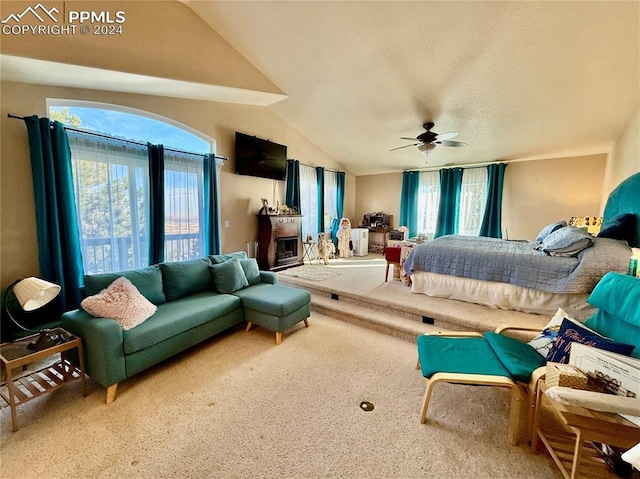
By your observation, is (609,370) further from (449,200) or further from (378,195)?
(378,195)

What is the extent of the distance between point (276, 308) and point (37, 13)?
3133mm

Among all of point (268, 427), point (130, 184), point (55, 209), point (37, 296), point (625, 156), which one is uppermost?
point (625, 156)

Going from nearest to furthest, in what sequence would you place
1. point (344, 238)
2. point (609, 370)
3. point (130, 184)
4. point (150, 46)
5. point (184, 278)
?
point (609, 370) → point (150, 46) → point (184, 278) → point (130, 184) → point (344, 238)

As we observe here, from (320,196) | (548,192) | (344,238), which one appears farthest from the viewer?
(344,238)

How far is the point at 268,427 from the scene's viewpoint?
1675 millimetres

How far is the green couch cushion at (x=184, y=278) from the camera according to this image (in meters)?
2.74

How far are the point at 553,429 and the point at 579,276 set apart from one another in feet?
5.02

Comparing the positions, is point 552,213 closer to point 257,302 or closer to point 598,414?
point 598,414

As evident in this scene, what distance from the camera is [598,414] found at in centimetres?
119

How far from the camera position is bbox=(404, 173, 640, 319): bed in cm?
244

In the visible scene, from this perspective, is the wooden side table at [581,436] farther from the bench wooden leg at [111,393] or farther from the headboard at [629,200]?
the bench wooden leg at [111,393]

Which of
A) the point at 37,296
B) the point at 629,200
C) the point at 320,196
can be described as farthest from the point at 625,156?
the point at 37,296

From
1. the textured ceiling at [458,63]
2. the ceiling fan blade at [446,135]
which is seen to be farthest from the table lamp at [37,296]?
the ceiling fan blade at [446,135]

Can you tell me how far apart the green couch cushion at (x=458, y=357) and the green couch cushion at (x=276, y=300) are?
1.32m
